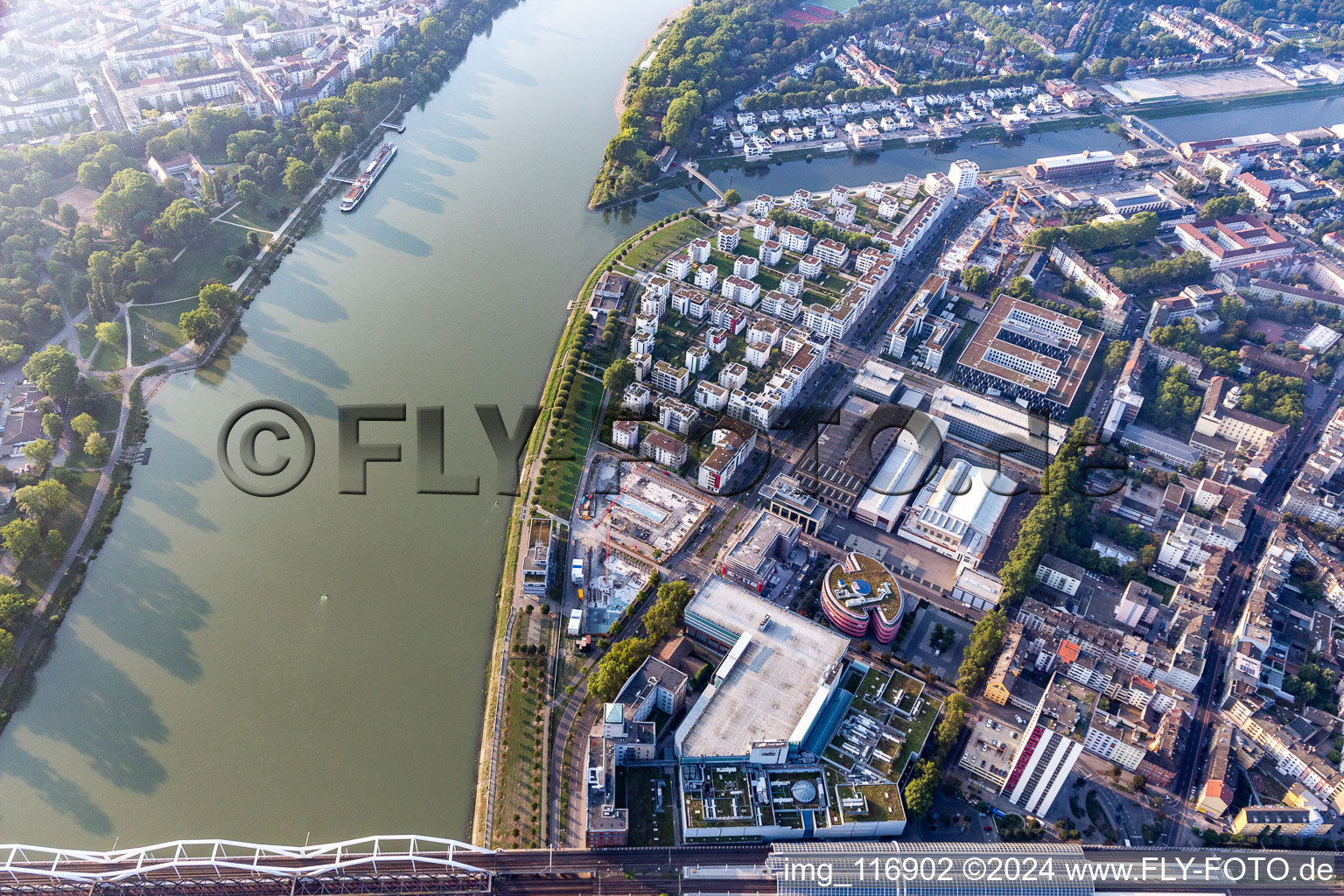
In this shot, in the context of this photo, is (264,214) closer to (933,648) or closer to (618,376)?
(618,376)

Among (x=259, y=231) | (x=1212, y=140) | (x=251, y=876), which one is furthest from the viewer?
(x=1212, y=140)

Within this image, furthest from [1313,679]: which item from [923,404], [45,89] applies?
[45,89]

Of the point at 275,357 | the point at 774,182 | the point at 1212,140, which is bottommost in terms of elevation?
the point at 275,357

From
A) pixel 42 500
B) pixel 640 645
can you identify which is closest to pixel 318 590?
pixel 42 500

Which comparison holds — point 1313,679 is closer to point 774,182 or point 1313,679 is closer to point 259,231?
point 774,182

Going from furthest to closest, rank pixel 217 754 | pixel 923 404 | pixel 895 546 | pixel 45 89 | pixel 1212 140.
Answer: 1. pixel 1212 140
2. pixel 45 89
3. pixel 923 404
4. pixel 895 546
5. pixel 217 754
